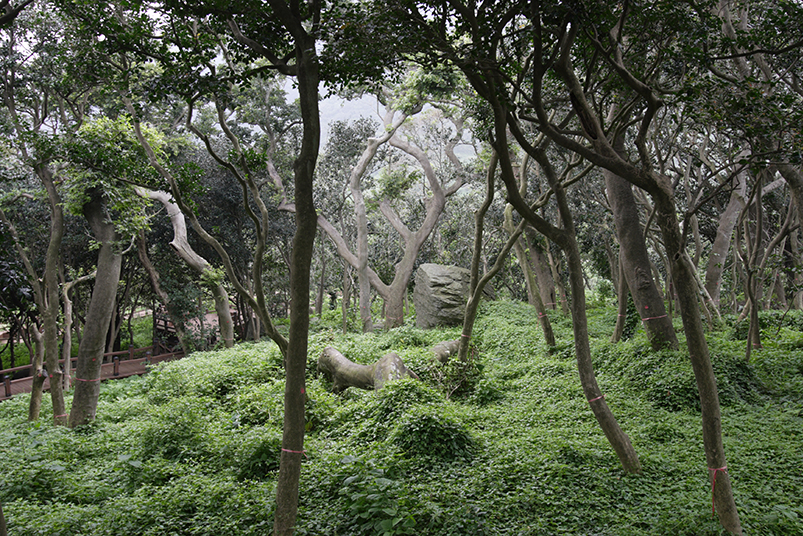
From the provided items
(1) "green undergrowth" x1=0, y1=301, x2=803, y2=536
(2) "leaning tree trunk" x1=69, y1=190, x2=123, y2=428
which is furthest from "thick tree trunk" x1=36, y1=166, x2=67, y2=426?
(1) "green undergrowth" x1=0, y1=301, x2=803, y2=536

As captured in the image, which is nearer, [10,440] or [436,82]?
[10,440]

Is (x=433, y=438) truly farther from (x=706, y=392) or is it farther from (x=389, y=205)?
(x=389, y=205)

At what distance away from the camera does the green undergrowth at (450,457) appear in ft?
13.5

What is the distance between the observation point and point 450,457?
17.9 ft

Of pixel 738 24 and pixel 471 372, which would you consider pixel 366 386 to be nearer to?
pixel 471 372

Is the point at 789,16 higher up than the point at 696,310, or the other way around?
the point at 789,16

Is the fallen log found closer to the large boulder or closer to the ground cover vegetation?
the ground cover vegetation

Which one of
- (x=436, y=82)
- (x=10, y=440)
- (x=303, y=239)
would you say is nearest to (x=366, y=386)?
(x=303, y=239)

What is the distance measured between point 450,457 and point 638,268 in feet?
17.5

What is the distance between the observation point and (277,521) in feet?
13.0

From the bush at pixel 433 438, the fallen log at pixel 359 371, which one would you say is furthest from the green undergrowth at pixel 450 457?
the fallen log at pixel 359 371

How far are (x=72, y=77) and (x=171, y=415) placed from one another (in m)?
4.90

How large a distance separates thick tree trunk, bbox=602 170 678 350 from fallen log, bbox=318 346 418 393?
14.0 feet

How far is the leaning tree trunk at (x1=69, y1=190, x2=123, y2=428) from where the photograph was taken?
912 cm
